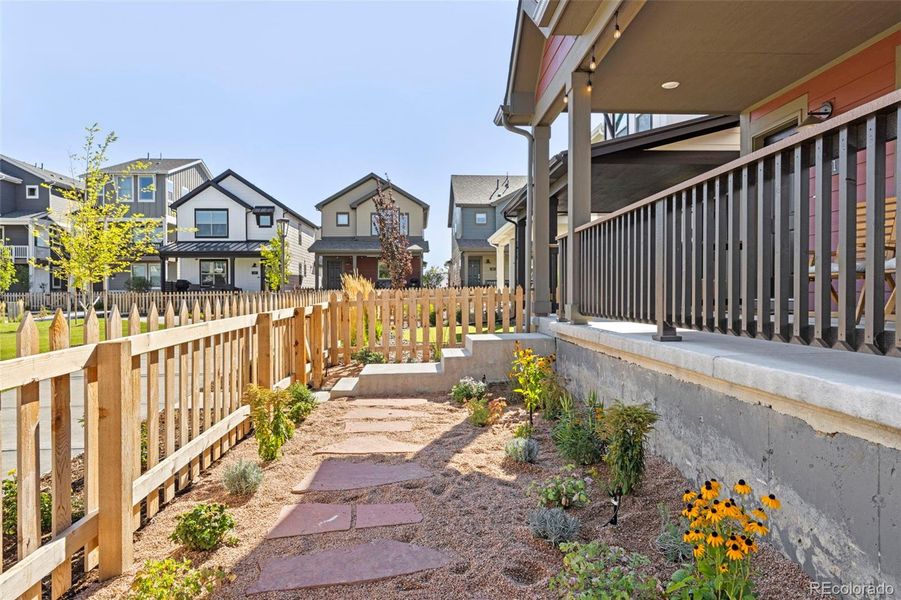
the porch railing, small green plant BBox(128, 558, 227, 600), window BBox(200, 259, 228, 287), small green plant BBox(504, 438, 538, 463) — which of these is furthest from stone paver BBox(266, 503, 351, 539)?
window BBox(200, 259, 228, 287)

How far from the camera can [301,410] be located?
464 centimetres

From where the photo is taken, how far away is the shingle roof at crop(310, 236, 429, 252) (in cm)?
2545

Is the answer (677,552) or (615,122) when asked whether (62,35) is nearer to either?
(677,552)

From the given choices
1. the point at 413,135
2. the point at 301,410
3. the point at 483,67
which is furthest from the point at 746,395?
the point at 413,135

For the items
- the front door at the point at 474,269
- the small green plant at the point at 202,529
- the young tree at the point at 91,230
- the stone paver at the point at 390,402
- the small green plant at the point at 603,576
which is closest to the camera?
the small green plant at the point at 603,576

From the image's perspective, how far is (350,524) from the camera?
2.64 m

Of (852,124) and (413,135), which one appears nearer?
(852,124)

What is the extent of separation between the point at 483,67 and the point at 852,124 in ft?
49.7

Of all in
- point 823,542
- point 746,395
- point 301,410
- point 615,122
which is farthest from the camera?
point 615,122

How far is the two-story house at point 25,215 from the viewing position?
28.3 metres

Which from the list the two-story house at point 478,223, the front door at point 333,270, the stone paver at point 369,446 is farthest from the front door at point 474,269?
the stone paver at point 369,446

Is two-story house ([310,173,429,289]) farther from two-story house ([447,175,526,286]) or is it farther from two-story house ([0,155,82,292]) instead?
two-story house ([0,155,82,292])

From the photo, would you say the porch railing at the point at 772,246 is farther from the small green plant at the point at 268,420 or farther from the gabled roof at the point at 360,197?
the gabled roof at the point at 360,197

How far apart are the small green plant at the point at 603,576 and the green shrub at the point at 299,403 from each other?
122 inches
